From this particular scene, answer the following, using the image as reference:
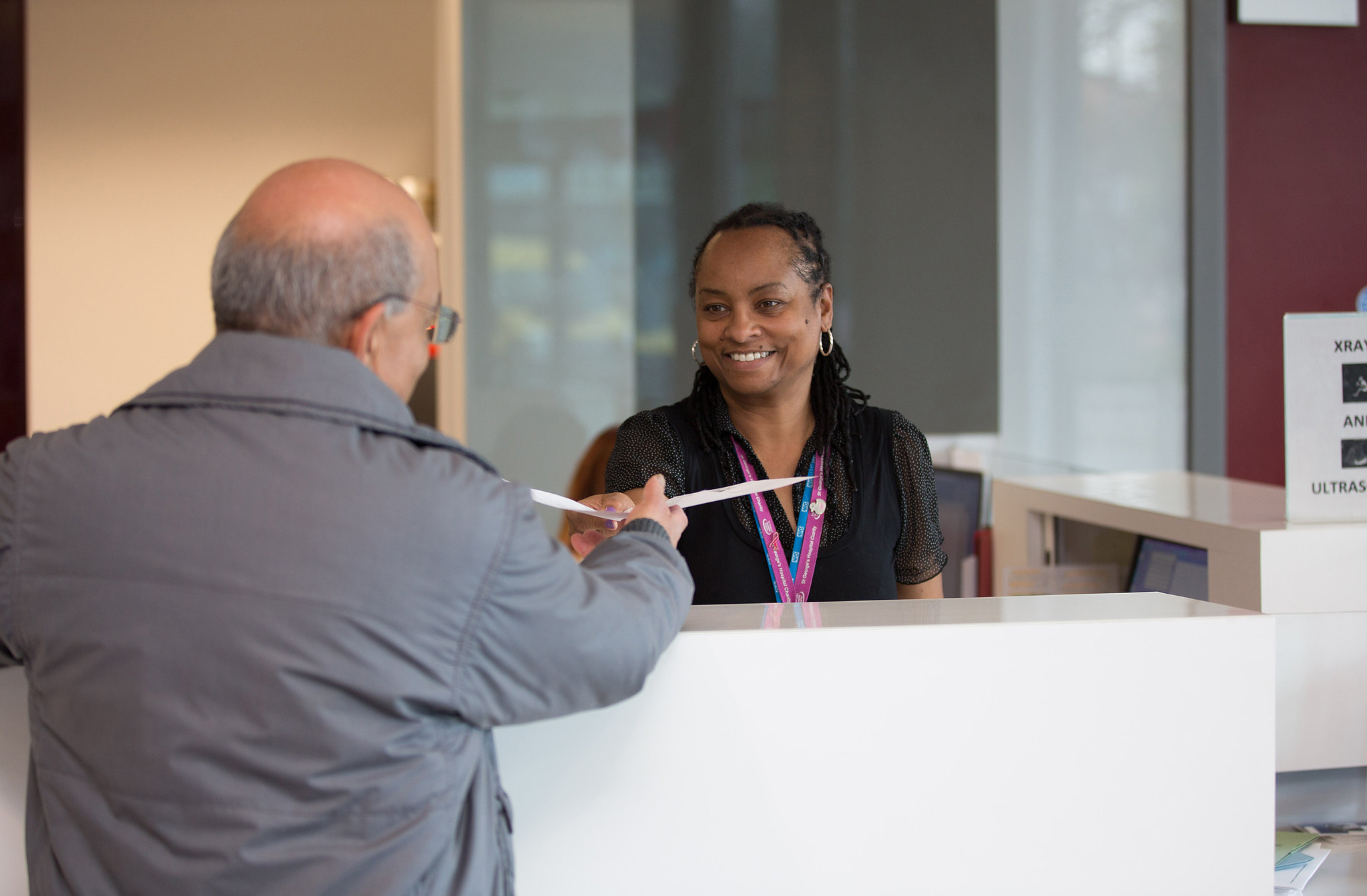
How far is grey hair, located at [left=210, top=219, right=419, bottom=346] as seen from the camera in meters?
0.94

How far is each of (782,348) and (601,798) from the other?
0.86 meters

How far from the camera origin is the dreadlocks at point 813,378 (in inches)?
70.9

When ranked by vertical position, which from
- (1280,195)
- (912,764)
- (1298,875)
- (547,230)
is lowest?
(1298,875)

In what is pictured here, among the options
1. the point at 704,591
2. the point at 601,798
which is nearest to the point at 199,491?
the point at 601,798

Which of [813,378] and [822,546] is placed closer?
[822,546]

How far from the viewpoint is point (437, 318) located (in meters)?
1.07

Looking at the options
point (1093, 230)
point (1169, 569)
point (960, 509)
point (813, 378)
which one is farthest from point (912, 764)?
point (1093, 230)

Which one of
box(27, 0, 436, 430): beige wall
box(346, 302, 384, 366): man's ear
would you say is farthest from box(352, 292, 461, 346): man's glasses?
box(27, 0, 436, 430): beige wall

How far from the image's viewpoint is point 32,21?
457cm

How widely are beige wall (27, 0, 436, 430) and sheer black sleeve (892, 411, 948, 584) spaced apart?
3621 millimetres

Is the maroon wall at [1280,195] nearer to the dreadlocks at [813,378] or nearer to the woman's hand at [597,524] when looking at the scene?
the dreadlocks at [813,378]

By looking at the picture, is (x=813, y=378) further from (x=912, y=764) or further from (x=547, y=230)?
(x=547, y=230)

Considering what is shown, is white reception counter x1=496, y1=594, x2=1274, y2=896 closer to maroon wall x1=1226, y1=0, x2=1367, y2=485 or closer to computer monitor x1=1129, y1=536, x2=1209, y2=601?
computer monitor x1=1129, y1=536, x2=1209, y2=601

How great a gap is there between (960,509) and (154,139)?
12.5 feet
